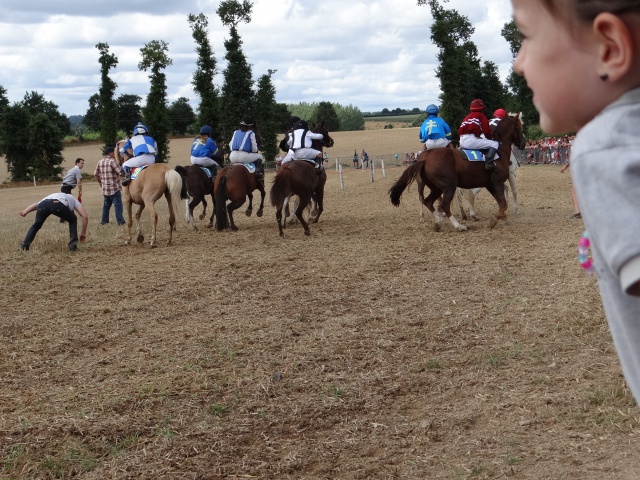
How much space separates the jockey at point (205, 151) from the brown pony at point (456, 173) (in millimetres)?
5002

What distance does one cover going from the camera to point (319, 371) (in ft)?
20.3

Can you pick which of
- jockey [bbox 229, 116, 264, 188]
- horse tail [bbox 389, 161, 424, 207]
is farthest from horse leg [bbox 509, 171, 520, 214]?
jockey [bbox 229, 116, 264, 188]

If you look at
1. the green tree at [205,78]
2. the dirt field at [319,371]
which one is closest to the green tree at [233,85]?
the green tree at [205,78]

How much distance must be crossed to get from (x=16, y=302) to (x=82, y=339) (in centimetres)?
261

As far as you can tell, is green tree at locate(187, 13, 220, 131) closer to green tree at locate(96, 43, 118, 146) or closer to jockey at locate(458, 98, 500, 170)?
green tree at locate(96, 43, 118, 146)

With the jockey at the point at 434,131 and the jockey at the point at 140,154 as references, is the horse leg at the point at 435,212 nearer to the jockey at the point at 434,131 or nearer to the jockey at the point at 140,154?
the jockey at the point at 434,131

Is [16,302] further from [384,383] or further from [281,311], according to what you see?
[384,383]

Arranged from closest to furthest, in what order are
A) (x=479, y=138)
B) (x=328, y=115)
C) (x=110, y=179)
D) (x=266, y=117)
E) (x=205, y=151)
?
(x=479, y=138) < (x=205, y=151) < (x=110, y=179) < (x=266, y=117) < (x=328, y=115)

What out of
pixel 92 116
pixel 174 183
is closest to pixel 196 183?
pixel 174 183

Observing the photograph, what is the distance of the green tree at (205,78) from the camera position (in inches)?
2221

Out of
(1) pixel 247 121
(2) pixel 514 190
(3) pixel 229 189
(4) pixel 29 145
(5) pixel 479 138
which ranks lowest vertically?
(2) pixel 514 190

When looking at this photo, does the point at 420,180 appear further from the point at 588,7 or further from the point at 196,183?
the point at 588,7

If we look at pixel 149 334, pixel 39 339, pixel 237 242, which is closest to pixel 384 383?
pixel 149 334

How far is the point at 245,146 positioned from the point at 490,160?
541 cm
